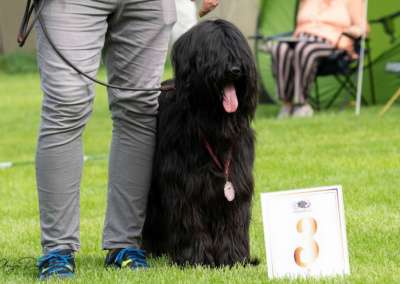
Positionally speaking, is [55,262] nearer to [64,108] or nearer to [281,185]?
[64,108]

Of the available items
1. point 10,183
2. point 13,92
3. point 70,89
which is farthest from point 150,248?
point 13,92

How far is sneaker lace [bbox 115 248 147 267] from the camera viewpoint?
4262 millimetres

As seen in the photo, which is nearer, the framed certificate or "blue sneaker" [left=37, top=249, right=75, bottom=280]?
the framed certificate

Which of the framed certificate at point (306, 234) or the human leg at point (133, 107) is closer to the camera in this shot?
the framed certificate at point (306, 234)

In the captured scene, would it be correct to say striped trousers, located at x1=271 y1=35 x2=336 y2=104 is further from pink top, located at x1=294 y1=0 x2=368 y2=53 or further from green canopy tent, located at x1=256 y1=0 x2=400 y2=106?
green canopy tent, located at x1=256 y1=0 x2=400 y2=106

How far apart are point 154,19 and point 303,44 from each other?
631cm

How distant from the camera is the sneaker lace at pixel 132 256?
4.26 metres

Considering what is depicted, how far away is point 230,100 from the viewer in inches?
156

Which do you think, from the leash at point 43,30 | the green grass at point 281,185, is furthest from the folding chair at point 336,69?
the leash at point 43,30

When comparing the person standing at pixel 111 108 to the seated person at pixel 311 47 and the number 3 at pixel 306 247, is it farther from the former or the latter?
the seated person at pixel 311 47

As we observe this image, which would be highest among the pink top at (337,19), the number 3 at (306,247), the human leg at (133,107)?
the human leg at (133,107)

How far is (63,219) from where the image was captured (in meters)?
4.06

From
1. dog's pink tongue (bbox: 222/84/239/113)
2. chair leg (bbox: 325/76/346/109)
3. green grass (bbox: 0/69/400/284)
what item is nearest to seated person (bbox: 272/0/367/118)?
green grass (bbox: 0/69/400/284)

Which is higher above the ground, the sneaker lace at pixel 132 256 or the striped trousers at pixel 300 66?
the sneaker lace at pixel 132 256
